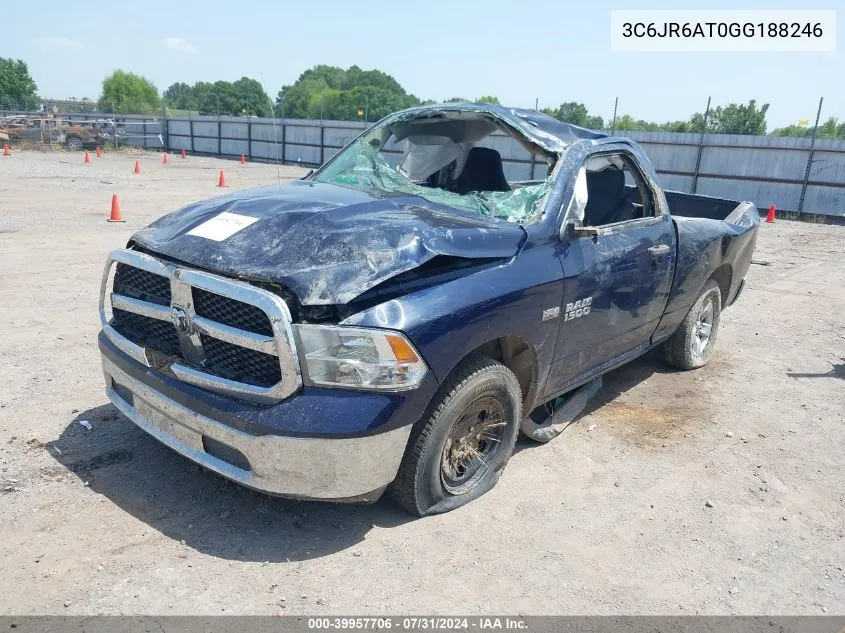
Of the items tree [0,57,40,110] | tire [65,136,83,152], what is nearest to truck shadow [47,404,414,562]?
tire [65,136,83,152]

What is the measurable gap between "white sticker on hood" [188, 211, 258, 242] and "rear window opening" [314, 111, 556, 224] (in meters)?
1.01

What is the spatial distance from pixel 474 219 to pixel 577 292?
726 mm

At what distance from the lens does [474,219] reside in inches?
139

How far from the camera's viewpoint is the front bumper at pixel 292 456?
2717mm

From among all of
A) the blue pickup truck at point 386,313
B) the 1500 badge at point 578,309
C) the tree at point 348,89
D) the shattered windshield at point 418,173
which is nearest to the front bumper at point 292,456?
the blue pickup truck at point 386,313

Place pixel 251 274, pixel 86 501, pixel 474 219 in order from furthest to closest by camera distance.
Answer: pixel 474 219
pixel 86 501
pixel 251 274

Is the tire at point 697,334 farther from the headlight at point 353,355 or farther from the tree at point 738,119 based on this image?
the tree at point 738,119

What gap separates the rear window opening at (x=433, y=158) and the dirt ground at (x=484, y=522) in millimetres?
1755

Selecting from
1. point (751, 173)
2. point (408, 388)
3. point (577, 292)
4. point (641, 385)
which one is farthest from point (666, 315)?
point (751, 173)

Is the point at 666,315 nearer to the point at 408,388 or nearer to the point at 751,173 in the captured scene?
the point at 408,388

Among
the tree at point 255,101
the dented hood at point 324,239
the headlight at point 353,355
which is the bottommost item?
the headlight at point 353,355

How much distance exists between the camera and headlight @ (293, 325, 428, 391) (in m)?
2.70

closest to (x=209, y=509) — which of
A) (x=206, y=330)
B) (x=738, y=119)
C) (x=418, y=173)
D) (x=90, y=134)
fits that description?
(x=206, y=330)

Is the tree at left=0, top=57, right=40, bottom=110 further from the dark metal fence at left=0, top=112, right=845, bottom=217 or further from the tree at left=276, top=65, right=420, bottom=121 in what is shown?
the dark metal fence at left=0, top=112, right=845, bottom=217
